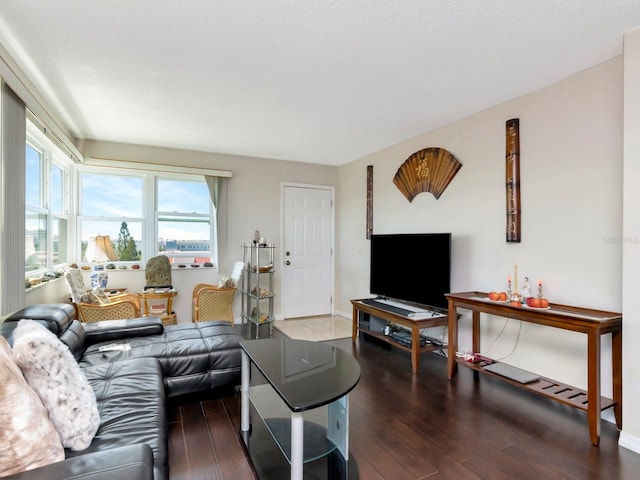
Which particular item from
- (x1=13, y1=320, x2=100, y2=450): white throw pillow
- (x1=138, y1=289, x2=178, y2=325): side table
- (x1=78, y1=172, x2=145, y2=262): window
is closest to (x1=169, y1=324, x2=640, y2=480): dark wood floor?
(x1=13, y1=320, x2=100, y2=450): white throw pillow

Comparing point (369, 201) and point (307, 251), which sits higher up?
point (369, 201)

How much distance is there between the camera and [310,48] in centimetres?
224

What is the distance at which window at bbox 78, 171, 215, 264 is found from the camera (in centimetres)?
445

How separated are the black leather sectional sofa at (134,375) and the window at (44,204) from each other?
3.83 ft

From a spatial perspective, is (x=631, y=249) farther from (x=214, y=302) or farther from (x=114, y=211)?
(x=114, y=211)

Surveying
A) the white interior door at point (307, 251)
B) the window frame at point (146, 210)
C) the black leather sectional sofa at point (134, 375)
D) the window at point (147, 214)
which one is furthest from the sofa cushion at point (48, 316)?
the white interior door at point (307, 251)

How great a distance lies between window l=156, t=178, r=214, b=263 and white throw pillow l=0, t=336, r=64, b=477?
12.2ft

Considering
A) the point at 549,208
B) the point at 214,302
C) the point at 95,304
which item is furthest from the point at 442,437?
the point at 95,304

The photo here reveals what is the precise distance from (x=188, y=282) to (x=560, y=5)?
468cm

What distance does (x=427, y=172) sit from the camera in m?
3.95

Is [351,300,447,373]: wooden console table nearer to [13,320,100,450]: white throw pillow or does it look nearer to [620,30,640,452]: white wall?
[620,30,640,452]: white wall

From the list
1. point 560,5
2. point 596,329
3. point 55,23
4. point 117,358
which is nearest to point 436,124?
point 560,5

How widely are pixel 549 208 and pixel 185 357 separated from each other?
3028mm

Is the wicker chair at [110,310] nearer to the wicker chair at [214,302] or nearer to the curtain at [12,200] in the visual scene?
the wicker chair at [214,302]
